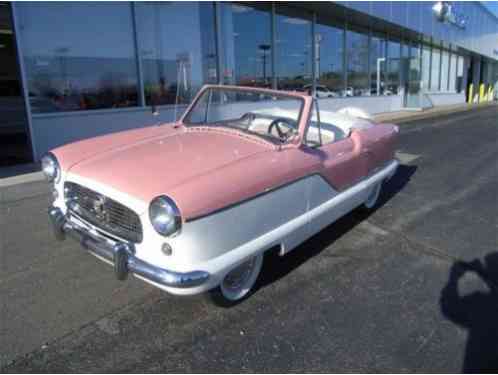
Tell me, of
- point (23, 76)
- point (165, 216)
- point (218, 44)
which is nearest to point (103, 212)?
point (165, 216)

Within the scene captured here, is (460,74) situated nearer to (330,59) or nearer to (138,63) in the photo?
(330,59)

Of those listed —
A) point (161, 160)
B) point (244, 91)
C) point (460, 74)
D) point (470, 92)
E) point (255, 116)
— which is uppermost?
point (460, 74)

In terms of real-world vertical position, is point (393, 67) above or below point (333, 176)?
above

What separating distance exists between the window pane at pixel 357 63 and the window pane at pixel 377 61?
0.56 m

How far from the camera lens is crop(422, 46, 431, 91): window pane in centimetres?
2312

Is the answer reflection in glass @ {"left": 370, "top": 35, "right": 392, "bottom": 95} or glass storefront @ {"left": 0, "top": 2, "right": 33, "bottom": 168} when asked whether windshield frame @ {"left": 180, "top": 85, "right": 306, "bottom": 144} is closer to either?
glass storefront @ {"left": 0, "top": 2, "right": 33, "bottom": 168}

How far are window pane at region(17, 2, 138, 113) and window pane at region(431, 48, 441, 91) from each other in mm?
21566

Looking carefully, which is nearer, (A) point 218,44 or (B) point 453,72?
(A) point 218,44

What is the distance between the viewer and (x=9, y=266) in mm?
3305

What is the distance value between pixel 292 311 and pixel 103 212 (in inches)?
56.9

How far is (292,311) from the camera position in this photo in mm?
2717

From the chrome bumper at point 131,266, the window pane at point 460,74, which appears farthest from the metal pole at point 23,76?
the window pane at point 460,74

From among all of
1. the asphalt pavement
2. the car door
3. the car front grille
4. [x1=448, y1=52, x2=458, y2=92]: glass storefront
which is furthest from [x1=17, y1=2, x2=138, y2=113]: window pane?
[x1=448, y1=52, x2=458, y2=92]: glass storefront

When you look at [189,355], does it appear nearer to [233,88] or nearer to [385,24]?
[233,88]
